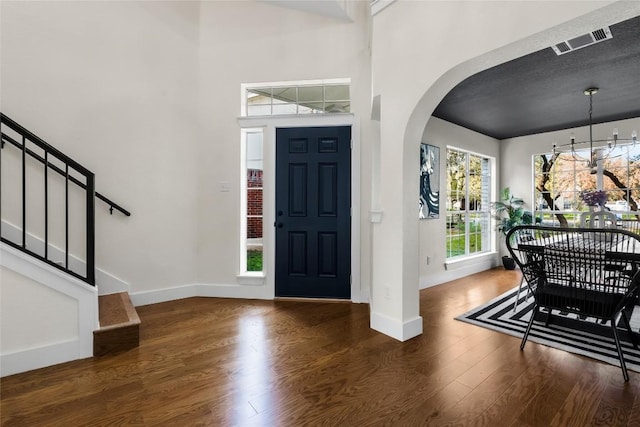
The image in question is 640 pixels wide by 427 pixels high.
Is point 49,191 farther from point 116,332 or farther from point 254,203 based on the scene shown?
point 254,203

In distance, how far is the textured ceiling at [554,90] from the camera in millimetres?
2633

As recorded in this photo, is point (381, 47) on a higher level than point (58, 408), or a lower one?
higher

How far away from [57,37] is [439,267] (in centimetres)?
519

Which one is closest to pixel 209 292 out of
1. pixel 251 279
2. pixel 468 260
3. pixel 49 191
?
pixel 251 279

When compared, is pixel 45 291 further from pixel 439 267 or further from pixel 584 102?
pixel 584 102

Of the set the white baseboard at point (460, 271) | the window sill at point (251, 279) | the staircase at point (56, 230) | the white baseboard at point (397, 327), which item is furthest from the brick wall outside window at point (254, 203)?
the white baseboard at point (460, 271)

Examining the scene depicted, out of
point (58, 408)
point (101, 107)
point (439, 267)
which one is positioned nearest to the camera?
point (58, 408)

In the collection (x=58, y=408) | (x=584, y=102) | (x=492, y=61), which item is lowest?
(x=58, y=408)

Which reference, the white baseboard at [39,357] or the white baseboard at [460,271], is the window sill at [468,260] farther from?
the white baseboard at [39,357]

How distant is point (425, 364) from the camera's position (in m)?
2.12

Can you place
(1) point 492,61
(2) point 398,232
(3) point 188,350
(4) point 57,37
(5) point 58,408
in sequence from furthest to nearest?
(4) point 57,37, (2) point 398,232, (3) point 188,350, (1) point 492,61, (5) point 58,408

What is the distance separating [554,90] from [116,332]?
487cm

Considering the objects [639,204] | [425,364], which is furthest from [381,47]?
[639,204]

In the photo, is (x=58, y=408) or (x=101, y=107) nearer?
(x=58, y=408)
